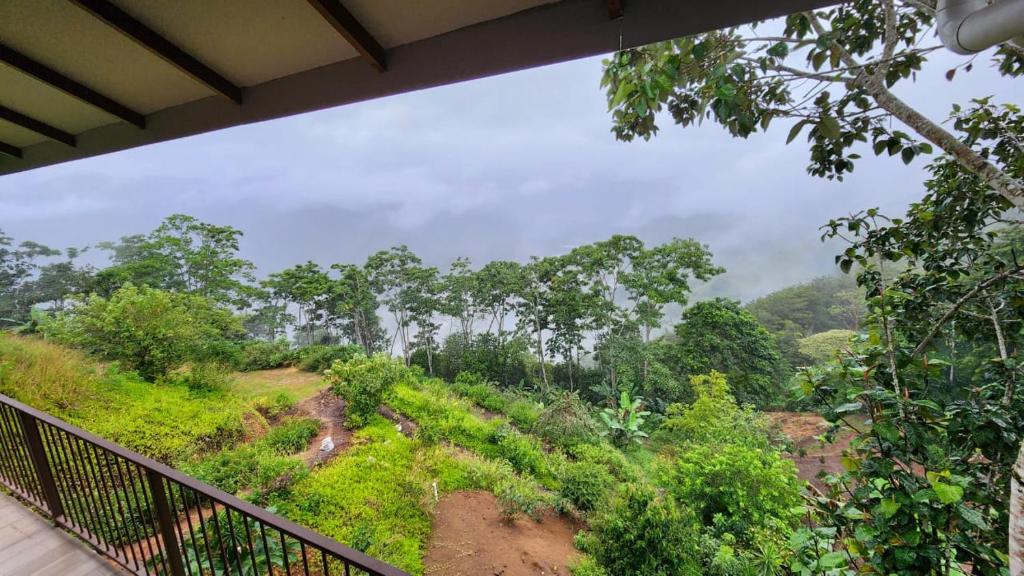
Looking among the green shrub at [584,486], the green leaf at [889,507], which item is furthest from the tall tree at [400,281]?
→ the green leaf at [889,507]

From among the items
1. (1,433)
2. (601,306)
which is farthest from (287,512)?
(601,306)

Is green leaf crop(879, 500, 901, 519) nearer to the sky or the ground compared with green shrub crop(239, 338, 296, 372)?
nearer to the sky

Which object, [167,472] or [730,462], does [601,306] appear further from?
[167,472]

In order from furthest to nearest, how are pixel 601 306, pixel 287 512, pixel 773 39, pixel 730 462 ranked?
1. pixel 601 306
2. pixel 730 462
3. pixel 287 512
4. pixel 773 39

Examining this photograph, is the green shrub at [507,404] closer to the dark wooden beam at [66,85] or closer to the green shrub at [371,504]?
the green shrub at [371,504]

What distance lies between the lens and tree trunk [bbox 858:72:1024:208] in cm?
129

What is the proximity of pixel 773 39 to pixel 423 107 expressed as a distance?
Result: 49934 mm

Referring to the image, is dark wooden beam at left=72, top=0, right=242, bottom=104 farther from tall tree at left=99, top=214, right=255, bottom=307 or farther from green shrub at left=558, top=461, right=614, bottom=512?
tall tree at left=99, top=214, right=255, bottom=307

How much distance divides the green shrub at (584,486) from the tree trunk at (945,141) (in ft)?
15.6

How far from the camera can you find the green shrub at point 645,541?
3.27 m

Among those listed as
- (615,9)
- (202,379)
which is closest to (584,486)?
(615,9)

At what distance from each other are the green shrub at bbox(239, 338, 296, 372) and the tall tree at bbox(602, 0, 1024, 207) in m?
11.7

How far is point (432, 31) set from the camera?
4.26ft

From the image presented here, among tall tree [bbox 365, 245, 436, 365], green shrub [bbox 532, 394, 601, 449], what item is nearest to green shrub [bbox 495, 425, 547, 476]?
green shrub [bbox 532, 394, 601, 449]
